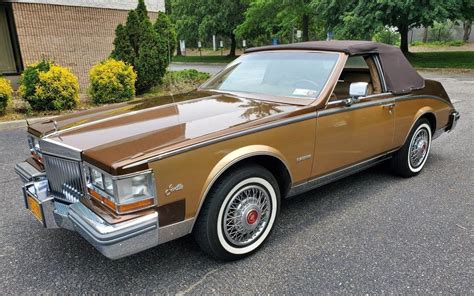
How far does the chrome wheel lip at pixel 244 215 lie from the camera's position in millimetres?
2748

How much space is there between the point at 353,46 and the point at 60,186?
2.96 metres

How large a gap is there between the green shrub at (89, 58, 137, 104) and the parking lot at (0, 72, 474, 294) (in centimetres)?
479

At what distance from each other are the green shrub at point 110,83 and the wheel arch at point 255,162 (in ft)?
21.3

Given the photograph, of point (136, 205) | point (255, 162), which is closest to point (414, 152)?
point (255, 162)

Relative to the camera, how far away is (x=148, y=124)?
9.11 feet

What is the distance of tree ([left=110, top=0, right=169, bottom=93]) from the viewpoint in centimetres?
969

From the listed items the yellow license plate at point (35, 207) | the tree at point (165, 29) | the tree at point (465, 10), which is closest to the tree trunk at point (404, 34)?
the tree at point (465, 10)

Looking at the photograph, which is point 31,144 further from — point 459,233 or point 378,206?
point 459,233

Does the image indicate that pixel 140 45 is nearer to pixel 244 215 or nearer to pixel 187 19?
pixel 244 215

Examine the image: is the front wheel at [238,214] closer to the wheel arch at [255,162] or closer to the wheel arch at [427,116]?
the wheel arch at [255,162]

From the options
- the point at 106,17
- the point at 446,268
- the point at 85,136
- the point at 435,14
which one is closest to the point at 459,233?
the point at 446,268

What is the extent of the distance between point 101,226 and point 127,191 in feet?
0.85

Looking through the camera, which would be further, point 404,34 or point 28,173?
point 404,34

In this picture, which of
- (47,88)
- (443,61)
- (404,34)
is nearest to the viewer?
(47,88)
